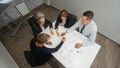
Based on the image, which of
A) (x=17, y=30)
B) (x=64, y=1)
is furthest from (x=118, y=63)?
(x=17, y=30)

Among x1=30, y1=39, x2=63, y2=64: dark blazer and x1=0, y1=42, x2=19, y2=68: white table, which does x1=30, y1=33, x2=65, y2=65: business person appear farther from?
x1=0, y1=42, x2=19, y2=68: white table

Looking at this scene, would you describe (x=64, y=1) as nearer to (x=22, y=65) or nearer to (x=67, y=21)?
(x=67, y=21)

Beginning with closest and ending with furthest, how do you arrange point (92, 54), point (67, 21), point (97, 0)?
point (92, 54) → point (67, 21) → point (97, 0)

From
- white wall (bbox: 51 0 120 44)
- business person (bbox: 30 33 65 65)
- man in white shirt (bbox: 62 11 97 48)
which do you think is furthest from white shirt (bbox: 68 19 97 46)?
white wall (bbox: 51 0 120 44)

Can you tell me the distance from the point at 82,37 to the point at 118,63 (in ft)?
3.50

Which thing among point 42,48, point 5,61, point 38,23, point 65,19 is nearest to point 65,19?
point 65,19

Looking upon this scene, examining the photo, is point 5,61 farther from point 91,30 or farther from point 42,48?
point 91,30

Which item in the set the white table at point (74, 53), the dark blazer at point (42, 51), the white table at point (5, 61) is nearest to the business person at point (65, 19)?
the white table at point (74, 53)

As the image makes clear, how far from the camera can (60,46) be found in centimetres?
147

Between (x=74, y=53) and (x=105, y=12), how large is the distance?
1.17 m

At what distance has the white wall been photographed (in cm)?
197

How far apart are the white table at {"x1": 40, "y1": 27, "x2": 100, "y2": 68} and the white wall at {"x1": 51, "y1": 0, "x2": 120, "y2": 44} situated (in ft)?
2.83

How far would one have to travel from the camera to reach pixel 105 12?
83.5 inches

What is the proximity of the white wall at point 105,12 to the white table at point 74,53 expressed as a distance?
2.83 feet
